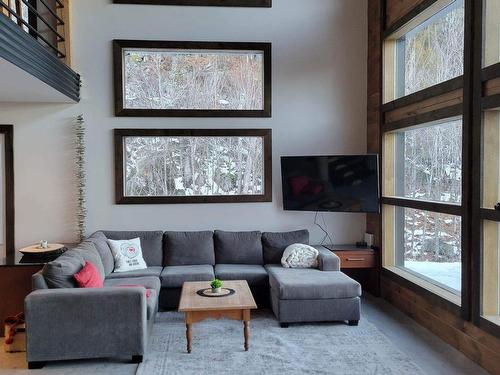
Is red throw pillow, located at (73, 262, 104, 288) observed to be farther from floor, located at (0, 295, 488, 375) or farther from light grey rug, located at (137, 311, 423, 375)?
light grey rug, located at (137, 311, 423, 375)

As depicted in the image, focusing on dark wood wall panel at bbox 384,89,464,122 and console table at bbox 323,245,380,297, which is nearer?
dark wood wall panel at bbox 384,89,464,122

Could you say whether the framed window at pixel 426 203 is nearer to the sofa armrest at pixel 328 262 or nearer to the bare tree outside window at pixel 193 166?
the sofa armrest at pixel 328 262

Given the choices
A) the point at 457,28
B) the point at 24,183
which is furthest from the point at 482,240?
the point at 24,183


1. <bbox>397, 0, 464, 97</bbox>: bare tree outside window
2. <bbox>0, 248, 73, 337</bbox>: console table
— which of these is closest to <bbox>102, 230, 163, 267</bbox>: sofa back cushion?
<bbox>0, 248, 73, 337</bbox>: console table

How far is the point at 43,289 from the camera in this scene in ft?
11.6

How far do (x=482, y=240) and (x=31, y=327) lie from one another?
3566mm

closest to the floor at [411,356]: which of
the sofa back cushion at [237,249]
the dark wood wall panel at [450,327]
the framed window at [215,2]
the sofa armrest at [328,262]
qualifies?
the dark wood wall panel at [450,327]

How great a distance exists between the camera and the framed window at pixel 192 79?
5.56 m

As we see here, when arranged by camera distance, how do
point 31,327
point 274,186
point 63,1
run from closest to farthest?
point 31,327
point 63,1
point 274,186

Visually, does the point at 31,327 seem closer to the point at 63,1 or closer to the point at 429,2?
the point at 63,1

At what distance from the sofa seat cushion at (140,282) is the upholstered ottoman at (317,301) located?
1213 millimetres

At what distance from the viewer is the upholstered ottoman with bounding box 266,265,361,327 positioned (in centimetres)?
430

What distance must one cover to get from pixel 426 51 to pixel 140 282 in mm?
3751

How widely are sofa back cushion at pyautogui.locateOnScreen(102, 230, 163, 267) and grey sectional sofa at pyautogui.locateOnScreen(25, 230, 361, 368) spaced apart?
0.01 m
